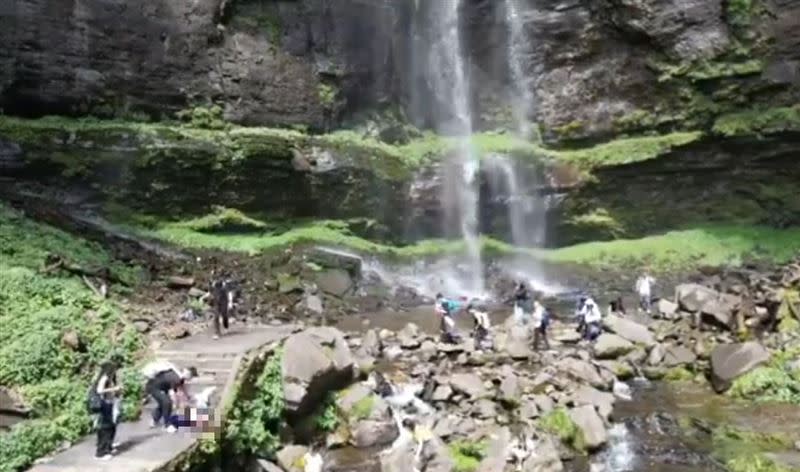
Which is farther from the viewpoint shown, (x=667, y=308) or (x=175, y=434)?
(x=667, y=308)

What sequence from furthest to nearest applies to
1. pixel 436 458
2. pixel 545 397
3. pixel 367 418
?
pixel 545 397
pixel 367 418
pixel 436 458

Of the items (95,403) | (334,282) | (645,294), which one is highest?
(95,403)

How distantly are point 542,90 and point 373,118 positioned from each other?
819 cm

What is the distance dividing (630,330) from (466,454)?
9.41m

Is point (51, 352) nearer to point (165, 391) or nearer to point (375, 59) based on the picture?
point (165, 391)

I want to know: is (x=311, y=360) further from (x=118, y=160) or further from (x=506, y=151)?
(x=506, y=151)

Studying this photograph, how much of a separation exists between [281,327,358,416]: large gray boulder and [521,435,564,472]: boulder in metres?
4.01

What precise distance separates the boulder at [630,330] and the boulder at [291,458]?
11048 mm

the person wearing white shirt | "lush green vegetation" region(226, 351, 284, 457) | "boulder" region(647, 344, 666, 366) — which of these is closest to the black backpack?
"lush green vegetation" region(226, 351, 284, 457)

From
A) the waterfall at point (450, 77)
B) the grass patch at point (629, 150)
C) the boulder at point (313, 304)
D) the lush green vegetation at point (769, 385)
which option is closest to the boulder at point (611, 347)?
the lush green vegetation at point (769, 385)

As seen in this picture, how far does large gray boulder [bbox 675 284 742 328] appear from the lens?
22402 mm

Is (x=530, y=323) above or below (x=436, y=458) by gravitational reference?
above

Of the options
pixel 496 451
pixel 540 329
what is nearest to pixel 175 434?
pixel 496 451

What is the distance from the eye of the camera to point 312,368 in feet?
47.6
